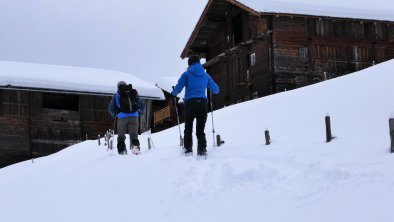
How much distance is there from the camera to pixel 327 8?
88.3 feet

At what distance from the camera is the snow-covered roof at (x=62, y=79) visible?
29.0m

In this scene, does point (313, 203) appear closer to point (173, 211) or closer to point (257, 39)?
point (173, 211)

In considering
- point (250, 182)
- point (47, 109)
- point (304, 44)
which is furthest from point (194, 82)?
point (47, 109)

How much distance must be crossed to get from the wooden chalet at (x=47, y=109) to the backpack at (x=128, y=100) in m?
18.6

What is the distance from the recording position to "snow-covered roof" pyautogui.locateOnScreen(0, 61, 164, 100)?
29.0 meters

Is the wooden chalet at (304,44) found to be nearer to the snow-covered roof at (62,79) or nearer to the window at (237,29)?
the window at (237,29)

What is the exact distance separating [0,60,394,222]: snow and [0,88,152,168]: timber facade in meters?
18.3

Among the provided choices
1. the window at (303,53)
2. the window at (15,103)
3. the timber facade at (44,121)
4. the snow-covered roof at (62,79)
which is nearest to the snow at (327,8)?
the window at (303,53)

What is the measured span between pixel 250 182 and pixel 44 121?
2431 cm

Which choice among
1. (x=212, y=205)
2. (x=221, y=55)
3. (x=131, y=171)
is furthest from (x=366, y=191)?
(x=221, y=55)

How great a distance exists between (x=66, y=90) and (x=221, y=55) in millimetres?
7867

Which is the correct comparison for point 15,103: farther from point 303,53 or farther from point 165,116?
point 303,53

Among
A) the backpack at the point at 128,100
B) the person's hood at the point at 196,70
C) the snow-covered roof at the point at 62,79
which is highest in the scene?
the snow-covered roof at the point at 62,79

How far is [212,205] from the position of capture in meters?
6.66
